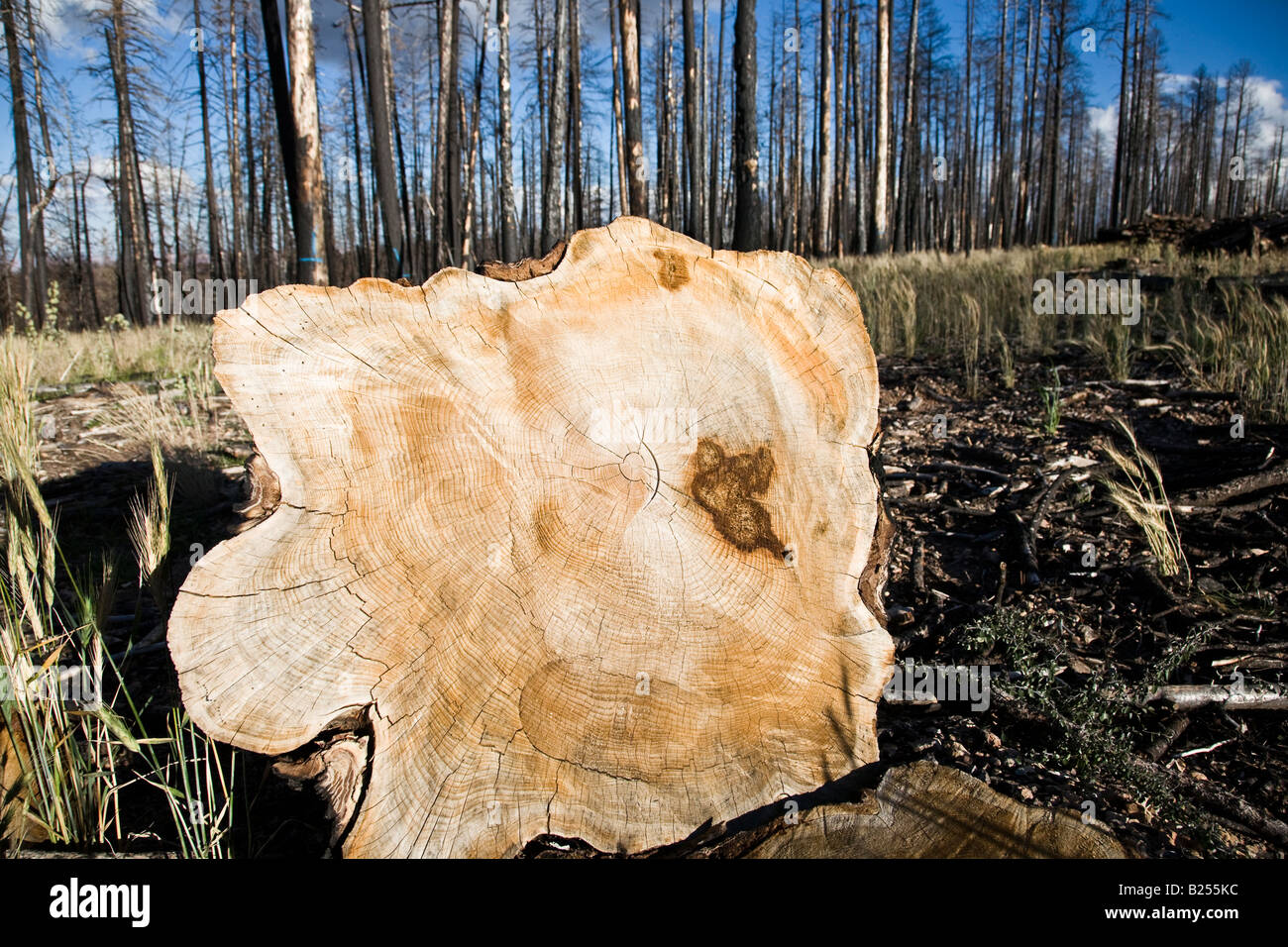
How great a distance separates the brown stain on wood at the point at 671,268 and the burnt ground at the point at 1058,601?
3.71 feet

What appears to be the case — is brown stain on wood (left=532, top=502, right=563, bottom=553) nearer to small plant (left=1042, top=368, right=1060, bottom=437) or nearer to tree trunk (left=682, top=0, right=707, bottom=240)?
small plant (left=1042, top=368, right=1060, bottom=437)

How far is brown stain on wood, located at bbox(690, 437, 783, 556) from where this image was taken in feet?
5.83

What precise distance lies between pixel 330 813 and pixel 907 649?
1860 mm

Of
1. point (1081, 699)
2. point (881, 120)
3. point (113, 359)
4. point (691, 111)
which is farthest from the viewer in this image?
point (691, 111)

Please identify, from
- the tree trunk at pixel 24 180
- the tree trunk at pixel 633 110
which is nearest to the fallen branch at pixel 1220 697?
the tree trunk at pixel 633 110

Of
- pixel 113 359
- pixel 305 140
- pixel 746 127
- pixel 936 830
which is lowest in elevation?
pixel 936 830

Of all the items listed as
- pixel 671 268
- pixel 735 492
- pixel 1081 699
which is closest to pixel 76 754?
pixel 735 492

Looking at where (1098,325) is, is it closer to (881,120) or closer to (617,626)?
(617,626)

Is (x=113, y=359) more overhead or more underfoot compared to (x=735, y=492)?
more overhead

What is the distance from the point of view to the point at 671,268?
1836 millimetres

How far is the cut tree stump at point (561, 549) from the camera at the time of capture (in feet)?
4.76

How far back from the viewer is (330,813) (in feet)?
4.49

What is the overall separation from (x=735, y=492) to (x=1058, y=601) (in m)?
1.53

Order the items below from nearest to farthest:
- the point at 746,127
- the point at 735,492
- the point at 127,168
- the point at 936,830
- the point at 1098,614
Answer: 1. the point at 936,830
2. the point at 735,492
3. the point at 1098,614
4. the point at 746,127
5. the point at 127,168
